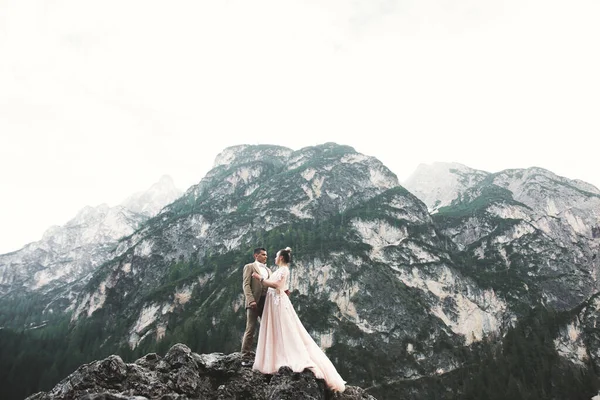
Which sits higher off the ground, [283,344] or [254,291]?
[254,291]

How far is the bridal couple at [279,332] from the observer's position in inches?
516

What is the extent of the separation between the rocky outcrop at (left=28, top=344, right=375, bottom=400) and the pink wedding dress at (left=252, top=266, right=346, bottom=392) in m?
0.35

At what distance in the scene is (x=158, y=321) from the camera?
598 ft

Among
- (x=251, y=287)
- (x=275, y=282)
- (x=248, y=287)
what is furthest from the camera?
(x=251, y=287)

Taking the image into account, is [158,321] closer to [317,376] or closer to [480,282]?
[480,282]

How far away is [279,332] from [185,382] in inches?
154

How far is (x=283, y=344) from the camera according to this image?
13.2 meters

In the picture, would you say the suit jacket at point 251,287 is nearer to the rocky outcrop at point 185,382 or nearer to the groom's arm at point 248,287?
the groom's arm at point 248,287

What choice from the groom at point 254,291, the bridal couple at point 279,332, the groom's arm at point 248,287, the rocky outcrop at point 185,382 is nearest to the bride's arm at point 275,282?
the bridal couple at point 279,332

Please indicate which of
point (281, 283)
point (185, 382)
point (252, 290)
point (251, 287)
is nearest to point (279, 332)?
point (281, 283)

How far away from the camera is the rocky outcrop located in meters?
→ 11.8

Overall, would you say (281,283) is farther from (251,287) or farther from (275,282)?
(251,287)

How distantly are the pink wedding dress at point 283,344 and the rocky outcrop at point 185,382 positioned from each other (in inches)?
13.7

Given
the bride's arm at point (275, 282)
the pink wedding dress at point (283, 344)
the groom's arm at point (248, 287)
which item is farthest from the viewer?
the groom's arm at point (248, 287)
